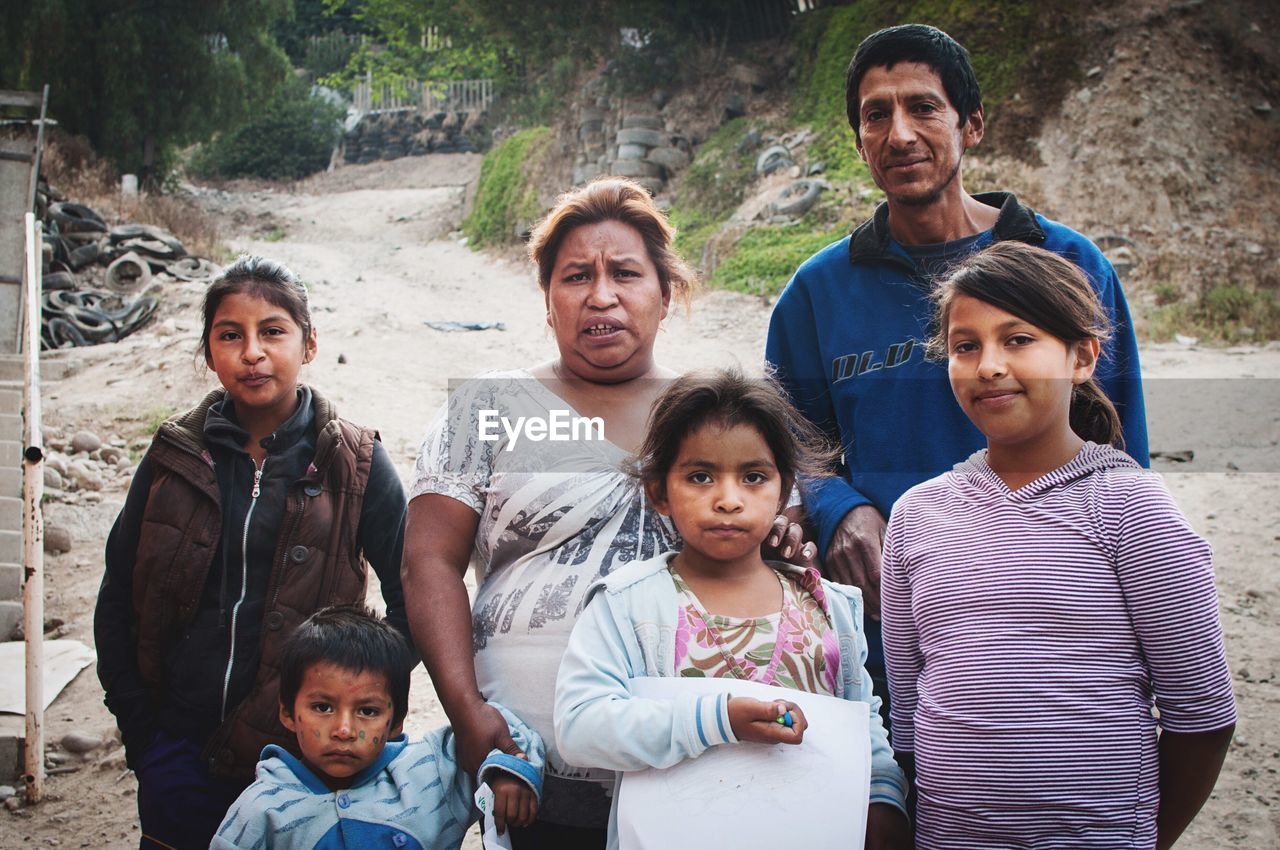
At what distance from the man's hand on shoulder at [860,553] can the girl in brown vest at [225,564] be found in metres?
1.06

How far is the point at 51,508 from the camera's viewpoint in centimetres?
675

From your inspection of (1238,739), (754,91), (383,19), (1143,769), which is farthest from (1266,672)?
(383,19)

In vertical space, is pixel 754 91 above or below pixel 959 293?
above

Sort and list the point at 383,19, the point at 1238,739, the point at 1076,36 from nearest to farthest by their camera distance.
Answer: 1. the point at 1238,739
2. the point at 1076,36
3. the point at 383,19

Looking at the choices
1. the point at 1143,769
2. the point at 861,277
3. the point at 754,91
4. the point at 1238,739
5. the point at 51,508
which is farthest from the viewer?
the point at 754,91

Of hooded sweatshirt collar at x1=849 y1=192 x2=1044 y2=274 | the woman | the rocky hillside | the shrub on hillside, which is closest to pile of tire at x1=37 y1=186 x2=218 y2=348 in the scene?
the rocky hillside

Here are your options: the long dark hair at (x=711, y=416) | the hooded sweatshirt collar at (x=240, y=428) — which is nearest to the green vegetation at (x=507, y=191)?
the hooded sweatshirt collar at (x=240, y=428)

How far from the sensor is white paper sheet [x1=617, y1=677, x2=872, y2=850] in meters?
1.62

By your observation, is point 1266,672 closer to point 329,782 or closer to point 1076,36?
point 329,782

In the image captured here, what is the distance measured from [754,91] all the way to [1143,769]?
1769 cm

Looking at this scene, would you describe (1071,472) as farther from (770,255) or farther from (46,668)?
(770,255)

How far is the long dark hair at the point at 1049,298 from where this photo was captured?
179 cm

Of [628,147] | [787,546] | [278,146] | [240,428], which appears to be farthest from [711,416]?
[278,146]

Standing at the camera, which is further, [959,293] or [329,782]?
[329,782]
